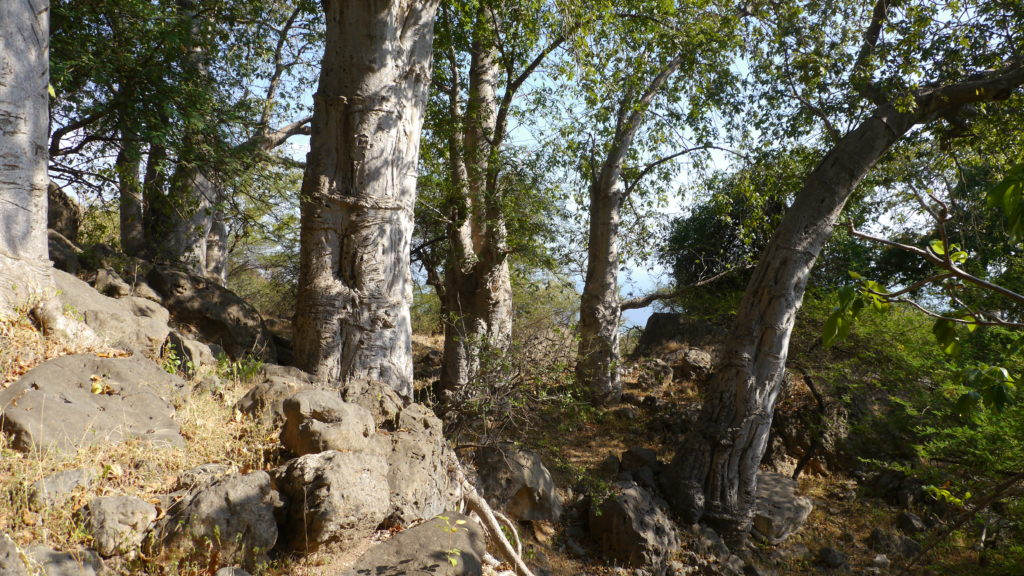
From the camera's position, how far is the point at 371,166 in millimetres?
5938

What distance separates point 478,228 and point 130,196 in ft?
14.7

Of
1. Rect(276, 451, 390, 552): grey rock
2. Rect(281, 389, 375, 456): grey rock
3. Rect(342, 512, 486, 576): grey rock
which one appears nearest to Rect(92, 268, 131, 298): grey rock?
Rect(281, 389, 375, 456): grey rock

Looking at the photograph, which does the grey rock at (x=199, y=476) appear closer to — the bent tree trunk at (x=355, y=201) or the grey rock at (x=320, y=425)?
the grey rock at (x=320, y=425)

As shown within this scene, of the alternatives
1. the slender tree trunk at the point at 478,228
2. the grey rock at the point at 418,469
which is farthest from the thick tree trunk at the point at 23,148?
the slender tree trunk at the point at 478,228

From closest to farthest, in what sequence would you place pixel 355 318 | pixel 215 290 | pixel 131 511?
pixel 131 511, pixel 355 318, pixel 215 290

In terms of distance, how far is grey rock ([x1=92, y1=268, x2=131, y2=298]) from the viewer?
609cm

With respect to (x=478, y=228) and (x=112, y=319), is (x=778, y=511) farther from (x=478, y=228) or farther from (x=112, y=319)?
(x=112, y=319)

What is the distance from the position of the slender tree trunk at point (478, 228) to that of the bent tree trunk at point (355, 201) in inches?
116

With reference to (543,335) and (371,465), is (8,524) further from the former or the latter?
(543,335)

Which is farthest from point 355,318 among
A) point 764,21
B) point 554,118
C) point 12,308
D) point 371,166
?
point 764,21

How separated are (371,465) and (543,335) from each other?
329cm

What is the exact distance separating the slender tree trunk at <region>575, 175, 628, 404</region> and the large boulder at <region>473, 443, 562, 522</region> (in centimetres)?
374

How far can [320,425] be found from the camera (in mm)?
4270

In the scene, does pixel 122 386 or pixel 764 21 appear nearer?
pixel 122 386
